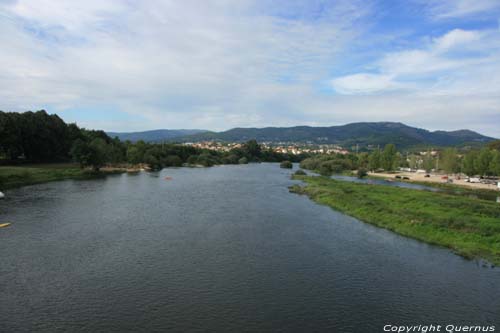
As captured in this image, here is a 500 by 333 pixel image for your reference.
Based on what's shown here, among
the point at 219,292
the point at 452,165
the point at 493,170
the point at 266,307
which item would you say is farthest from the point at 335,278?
the point at 452,165

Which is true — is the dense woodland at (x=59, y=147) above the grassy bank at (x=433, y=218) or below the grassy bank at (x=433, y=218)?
above

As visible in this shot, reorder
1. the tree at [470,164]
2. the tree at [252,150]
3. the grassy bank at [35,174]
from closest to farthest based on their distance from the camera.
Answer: the grassy bank at [35,174], the tree at [470,164], the tree at [252,150]

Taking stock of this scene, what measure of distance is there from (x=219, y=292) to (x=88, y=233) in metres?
15.1

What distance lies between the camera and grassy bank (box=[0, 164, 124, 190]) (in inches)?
2189

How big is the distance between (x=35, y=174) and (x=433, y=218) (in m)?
62.8

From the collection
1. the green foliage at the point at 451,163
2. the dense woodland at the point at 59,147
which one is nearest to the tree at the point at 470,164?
the green foliage at the point at 451,163

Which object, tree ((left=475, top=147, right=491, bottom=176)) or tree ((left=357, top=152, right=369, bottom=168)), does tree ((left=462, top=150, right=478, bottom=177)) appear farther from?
tree ((left=357, top=152, right=369, bottom=168))

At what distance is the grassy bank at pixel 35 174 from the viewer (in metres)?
55.6

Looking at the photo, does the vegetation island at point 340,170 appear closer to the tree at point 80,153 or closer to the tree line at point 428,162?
the tree at point 80,153

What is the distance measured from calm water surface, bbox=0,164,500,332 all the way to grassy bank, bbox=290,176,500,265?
1685 millimetres

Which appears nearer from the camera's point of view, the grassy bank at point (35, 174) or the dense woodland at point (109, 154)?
the grassy bank at point (35, 174)

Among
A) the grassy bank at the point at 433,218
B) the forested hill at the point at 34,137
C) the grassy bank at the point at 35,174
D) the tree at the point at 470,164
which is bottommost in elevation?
the grassy bank at the point at 433,218

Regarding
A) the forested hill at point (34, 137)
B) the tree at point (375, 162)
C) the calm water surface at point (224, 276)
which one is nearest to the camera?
the calm water surface at point (224, 276)

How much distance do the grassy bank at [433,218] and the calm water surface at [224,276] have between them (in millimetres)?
1685
